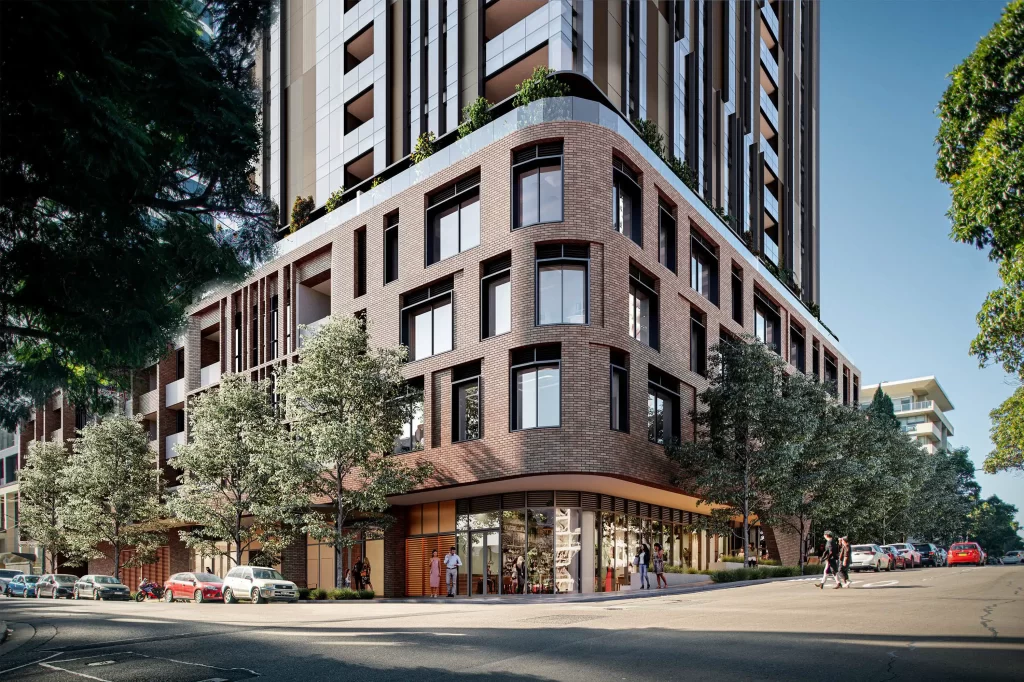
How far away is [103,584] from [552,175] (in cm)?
2943

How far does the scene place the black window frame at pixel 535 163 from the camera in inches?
1313

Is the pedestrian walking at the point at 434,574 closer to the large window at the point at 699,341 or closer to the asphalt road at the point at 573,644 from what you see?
the asphalt road at the point at 573,644

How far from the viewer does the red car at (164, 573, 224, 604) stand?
35.1 meters

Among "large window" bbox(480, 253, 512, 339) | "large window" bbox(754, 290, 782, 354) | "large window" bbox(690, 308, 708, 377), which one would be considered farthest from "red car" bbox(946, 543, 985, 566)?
"large window" bbox(480, 253, 512, 339)

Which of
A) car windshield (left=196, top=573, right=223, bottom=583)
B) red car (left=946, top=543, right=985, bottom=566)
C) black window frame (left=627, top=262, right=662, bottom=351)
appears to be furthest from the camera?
red car (left=946, top=543, right=985, bottom=566)

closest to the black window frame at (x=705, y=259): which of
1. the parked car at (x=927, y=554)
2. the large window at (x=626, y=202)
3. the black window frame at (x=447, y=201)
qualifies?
the large window at (x=626, y=202)

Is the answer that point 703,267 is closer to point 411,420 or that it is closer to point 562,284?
point 562,284

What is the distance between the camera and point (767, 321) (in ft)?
176

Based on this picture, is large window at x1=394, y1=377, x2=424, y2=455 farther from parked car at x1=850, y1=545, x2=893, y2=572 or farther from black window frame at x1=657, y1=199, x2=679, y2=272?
parked car at x1=850, y1=545, x2=893, y2=572

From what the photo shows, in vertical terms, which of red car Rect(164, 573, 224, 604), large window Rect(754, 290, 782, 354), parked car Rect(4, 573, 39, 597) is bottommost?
parked car Rect(4, 573, 39, 597)

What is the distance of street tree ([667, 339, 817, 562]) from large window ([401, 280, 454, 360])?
10055 mm

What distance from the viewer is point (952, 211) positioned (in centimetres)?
1630

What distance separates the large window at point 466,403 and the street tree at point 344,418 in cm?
196

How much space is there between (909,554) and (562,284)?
3388 centimetres
